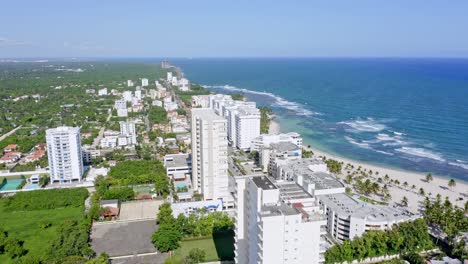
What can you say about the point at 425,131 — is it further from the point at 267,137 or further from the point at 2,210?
the point at 2,210

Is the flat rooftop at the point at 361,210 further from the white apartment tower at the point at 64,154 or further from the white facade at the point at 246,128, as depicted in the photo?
the white apartment tower at the point at 64,154

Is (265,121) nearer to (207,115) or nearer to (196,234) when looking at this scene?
(207,115)

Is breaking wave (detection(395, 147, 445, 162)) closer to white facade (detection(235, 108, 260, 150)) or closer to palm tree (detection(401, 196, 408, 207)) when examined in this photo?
palm tree (detection(401, 196, 408, 207))

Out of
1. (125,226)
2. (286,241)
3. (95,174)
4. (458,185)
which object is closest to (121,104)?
(95,174)

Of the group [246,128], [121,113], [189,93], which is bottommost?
[121,113]

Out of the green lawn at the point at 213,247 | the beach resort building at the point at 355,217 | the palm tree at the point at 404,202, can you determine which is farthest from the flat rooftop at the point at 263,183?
the palm tree at the point at 404,202

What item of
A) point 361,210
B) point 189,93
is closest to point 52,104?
point 189,93
